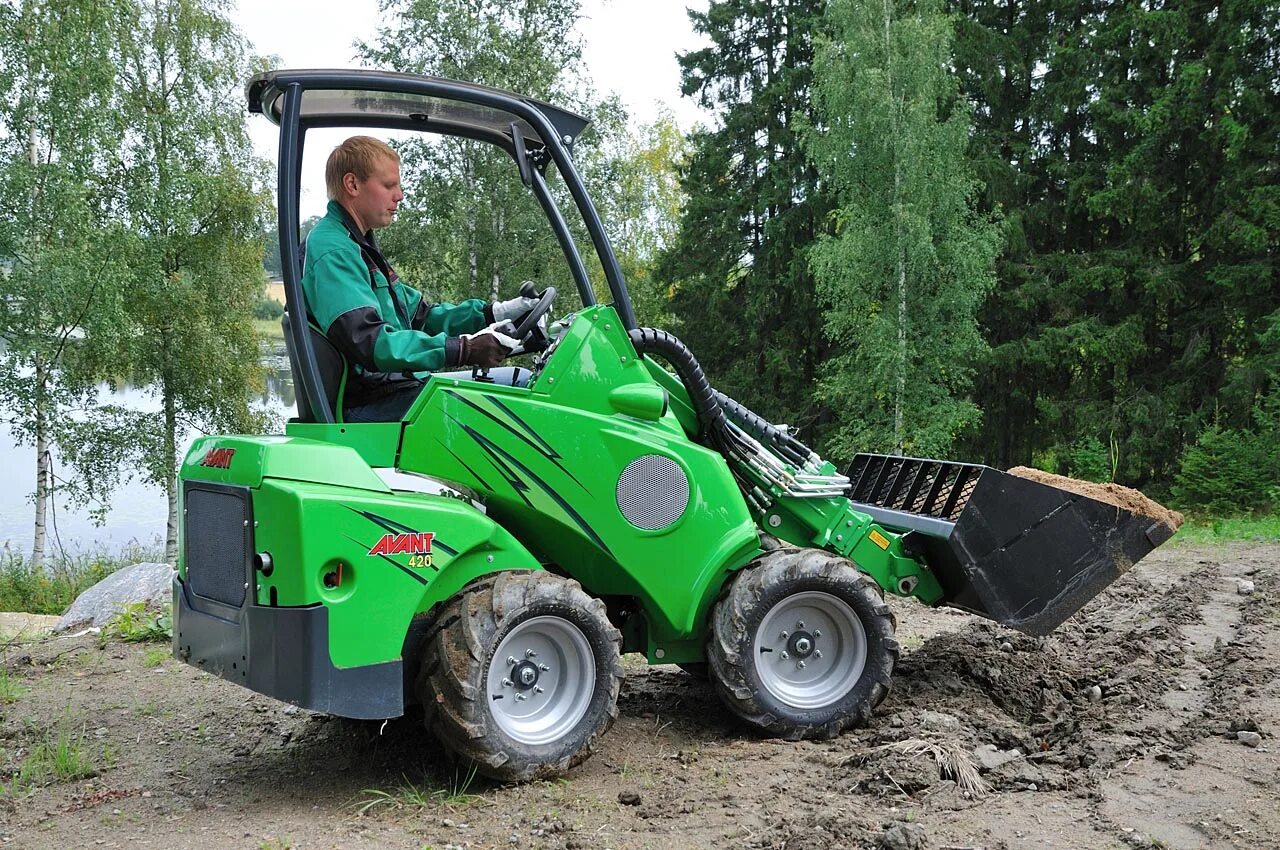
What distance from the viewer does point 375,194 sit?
424cm

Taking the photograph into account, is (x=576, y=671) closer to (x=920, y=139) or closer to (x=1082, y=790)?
(x=1082, y=790)

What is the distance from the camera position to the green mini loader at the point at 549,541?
364 centimetres

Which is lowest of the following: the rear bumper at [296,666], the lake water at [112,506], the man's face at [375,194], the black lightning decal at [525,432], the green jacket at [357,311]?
the lake water at [112,506]

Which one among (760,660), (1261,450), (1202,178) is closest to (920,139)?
(1202,178)

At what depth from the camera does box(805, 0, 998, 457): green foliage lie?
1933 centimetres

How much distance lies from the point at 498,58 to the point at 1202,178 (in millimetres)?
13389

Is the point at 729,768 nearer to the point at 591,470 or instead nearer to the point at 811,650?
the point at 811,650

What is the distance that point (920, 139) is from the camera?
19.3 meters

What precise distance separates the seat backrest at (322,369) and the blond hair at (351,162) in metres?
0.54

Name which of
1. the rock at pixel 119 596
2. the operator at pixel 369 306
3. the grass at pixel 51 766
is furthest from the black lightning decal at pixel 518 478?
the rock at pixel 119 596

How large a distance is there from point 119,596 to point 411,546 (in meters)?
4.93

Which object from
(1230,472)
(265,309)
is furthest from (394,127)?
(265,309)

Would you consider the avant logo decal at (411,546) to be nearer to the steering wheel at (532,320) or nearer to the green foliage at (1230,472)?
the steering wheel at (532,320)

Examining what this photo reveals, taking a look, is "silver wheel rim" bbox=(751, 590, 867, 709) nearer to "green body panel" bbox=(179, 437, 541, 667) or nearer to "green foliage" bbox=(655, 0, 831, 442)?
"green body panel" bbox=(179, 437, 541, 667)
